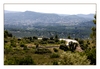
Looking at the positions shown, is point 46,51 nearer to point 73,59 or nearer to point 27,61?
point 27,61

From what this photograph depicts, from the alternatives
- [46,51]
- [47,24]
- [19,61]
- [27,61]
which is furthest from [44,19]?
[19,61]

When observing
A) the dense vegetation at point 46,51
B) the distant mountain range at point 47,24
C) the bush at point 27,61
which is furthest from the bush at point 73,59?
the bush at point 27,61

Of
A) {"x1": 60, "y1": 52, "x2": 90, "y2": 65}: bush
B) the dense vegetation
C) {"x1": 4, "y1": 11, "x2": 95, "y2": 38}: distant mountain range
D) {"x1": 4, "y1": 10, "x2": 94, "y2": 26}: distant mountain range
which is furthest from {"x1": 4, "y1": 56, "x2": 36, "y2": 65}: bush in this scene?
{"x1": 4, "y1": 10, "x2": 94, "y2": 26}: distant mountain range

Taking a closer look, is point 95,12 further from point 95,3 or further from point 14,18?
point 14,18

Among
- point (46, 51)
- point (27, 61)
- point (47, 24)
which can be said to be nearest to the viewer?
point (27, 61)

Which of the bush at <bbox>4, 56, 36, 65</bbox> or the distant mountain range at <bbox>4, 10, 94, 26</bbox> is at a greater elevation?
the distant mountain range at <bbox>4, 10, 94, 26</bbox>

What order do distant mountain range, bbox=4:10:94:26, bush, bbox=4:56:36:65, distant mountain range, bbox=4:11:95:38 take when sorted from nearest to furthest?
bush, bbox=4:56:36:65 → distant mountain range, bbox=4:11:95:38 → distant mountain range, bbox=4:10:94:26

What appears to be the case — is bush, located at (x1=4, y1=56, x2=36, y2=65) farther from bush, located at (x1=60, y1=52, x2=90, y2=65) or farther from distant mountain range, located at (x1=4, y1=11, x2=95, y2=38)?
bush, located at (x1=60, y1=52, x2=90, y2=65)

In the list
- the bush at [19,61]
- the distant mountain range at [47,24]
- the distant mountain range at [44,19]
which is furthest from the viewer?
the distant mountain range at [44,19]

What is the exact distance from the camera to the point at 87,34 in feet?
114

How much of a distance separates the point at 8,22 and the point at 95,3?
10.7ft

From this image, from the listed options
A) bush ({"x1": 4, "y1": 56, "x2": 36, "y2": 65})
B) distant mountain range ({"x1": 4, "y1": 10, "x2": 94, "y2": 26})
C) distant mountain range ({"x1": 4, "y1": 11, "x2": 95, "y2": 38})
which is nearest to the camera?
bush ({"x1": 4, "y1": 56, "x2": 36, "y2": 65})

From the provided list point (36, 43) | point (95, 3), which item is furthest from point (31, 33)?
point (95, 3)

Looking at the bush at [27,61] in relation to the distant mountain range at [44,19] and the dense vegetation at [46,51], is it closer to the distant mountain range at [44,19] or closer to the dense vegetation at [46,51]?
the dense vegetation at [46,51]
